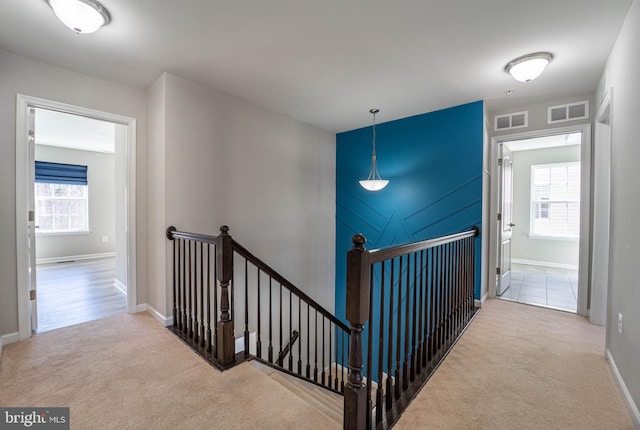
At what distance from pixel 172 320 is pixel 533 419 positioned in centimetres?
288

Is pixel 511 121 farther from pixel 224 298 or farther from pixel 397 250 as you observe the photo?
pixel 224 298

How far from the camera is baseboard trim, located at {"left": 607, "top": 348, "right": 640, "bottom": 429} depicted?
4.84ft

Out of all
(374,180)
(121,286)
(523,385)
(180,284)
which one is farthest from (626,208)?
(121,286)

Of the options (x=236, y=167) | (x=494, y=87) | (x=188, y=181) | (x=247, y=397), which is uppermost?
(x=494, y=87)

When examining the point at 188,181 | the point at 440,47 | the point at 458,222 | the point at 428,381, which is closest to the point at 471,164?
the point at 458,222

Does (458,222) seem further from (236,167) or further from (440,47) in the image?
(236,167)

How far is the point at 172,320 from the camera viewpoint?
8.98 feet

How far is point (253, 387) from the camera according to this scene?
5.99ft

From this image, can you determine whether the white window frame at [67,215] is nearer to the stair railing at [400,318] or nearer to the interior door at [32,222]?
the interior door at [32,222]

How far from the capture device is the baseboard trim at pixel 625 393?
147 centimetres

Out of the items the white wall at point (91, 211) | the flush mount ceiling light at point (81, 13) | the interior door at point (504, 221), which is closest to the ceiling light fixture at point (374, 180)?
the interior door at point (504, 221)

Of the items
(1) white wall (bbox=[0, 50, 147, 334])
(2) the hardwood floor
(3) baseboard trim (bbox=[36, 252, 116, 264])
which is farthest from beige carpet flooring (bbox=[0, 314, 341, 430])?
(3) baseboard trim (bbox=[36, 252, 116, 264])

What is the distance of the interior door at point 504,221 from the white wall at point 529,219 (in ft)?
7.99

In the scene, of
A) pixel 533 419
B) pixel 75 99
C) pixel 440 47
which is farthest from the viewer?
pixel 75 99
